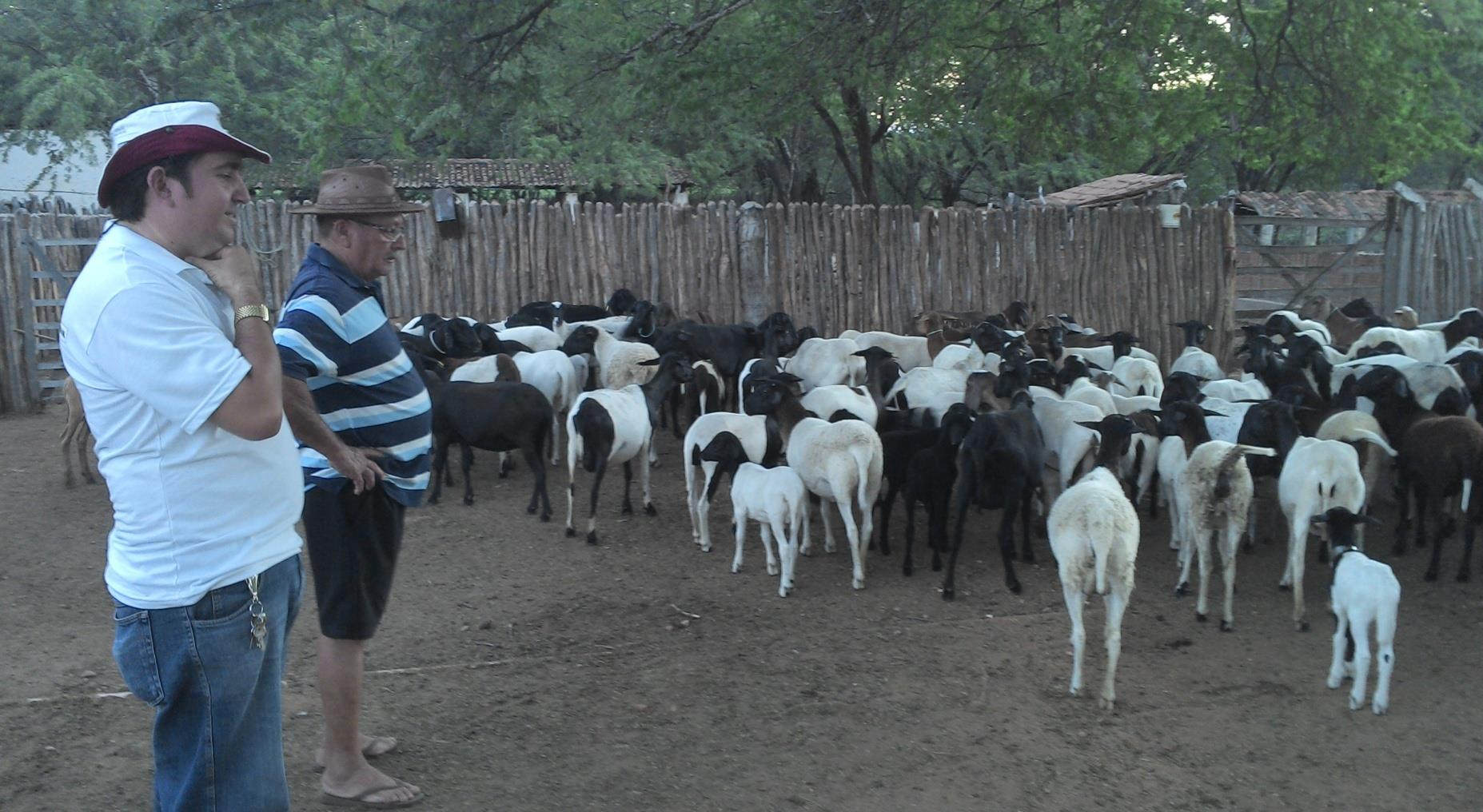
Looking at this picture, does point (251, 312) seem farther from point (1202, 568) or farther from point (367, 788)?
point (1202, 568)

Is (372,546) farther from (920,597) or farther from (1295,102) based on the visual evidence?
(1295,102)

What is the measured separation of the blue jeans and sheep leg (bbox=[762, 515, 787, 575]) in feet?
14.4

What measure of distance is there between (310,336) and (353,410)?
11.7 inches

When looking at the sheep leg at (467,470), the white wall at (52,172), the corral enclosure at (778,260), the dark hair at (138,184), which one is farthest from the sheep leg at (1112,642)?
the white wall at (52,172)

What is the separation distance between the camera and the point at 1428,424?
7328mm

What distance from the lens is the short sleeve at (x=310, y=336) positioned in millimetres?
3781

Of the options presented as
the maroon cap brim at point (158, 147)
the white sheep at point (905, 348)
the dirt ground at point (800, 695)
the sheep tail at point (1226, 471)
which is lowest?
the dirt ground at point (800, 695)

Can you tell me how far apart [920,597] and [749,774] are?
2610 mm

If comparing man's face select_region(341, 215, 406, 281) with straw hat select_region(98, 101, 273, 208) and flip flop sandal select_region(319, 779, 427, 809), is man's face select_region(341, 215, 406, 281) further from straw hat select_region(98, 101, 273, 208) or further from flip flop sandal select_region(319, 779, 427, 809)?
flip flop sandal select_region(319, 779, 427, 809)

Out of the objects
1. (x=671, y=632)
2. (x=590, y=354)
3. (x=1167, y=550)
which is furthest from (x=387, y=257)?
(x=590, y=354)

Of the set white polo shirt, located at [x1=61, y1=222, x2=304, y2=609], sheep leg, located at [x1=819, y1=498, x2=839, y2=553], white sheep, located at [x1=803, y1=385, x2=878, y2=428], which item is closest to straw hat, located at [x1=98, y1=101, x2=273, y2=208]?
white polo shirt, located at [x1=61, y1=222, x2=304, y2=609]

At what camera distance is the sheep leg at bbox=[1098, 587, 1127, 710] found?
17.8 ft

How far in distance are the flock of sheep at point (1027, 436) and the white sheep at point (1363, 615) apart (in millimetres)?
11

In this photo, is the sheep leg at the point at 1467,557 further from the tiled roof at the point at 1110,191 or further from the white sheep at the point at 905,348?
the tiled roof at the point at 1110,191
